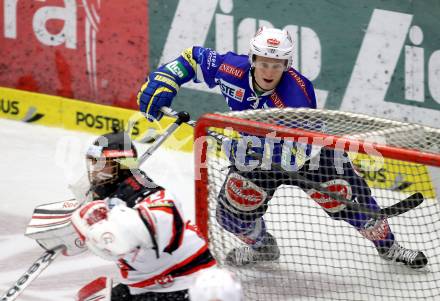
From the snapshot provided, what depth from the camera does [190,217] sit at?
578 centimetres

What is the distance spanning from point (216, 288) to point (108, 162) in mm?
839

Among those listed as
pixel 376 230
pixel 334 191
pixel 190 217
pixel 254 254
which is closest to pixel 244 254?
pixel 254 254

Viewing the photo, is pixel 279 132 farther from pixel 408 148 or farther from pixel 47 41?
pixel 47 41

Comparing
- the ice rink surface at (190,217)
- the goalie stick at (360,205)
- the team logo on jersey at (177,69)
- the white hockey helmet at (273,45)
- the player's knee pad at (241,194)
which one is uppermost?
the white hockey helmet at (273,45)

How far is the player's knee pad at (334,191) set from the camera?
481 cm

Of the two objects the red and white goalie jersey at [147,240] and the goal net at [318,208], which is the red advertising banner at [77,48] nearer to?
the goal net at [318,208]

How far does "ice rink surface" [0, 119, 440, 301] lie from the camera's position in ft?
15.6

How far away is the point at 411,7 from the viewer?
19.2 ft

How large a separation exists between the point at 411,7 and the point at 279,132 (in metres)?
2.00

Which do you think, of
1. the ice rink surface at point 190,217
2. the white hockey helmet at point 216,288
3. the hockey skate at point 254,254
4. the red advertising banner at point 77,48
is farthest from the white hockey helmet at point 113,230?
the red advertising banner at point 77,48

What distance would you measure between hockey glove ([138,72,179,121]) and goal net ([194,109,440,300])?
378 millimetres

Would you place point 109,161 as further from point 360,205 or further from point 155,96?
point 360,205

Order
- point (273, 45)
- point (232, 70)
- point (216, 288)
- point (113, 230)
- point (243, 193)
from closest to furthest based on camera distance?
point (216, 288) < point (113, 230) < point (273, 45) < point (243, 193) < point (232, 70)

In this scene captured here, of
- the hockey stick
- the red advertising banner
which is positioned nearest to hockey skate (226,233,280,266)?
the hockey stick
